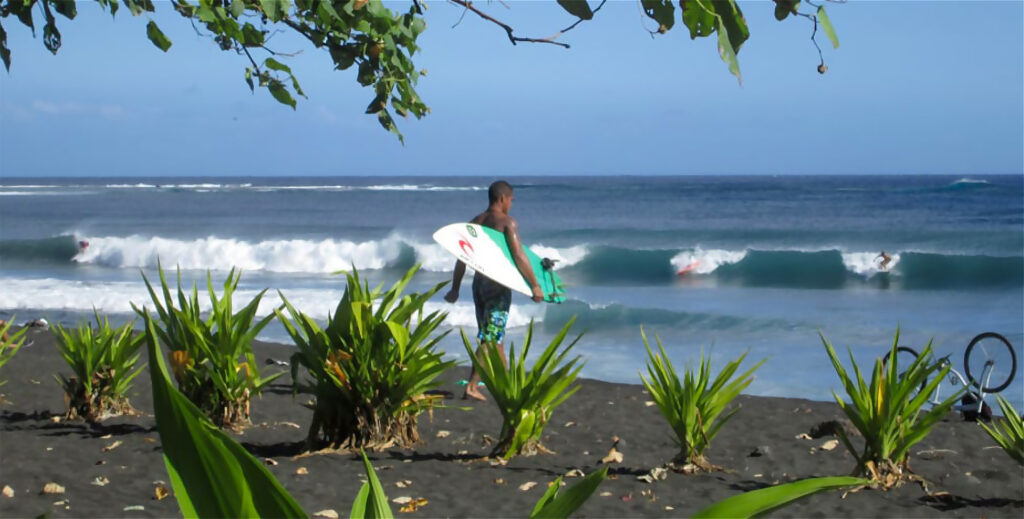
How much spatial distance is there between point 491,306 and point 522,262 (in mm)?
356

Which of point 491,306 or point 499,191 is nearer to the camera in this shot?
point 491,306

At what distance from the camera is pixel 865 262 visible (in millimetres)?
23172

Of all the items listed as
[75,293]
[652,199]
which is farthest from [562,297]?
[652,199]

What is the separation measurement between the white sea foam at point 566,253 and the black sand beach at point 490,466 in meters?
18.9

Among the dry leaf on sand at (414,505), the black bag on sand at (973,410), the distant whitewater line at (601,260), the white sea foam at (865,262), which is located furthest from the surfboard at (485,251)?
the white sea foam at (865,262)

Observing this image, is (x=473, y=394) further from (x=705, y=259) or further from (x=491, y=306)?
(x=705, y=259)

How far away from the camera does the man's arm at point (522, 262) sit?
22.7 feet

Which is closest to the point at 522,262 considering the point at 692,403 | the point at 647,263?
the point at 692,403

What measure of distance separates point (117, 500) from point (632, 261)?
21.6 m

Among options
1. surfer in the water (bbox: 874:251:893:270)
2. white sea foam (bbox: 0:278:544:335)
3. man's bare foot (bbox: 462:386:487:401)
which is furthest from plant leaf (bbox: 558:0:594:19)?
surfer in the water (bbox: 874:251:893:270)

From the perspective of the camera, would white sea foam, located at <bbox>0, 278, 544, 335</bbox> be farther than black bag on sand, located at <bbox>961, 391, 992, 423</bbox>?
Yes

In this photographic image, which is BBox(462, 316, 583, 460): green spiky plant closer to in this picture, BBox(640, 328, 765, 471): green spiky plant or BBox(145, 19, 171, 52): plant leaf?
BBox(640, 328, 765, 471): green spiky plant

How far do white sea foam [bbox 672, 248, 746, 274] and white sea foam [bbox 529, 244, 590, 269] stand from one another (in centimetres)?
248

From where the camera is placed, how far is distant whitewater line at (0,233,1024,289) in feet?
70.4
